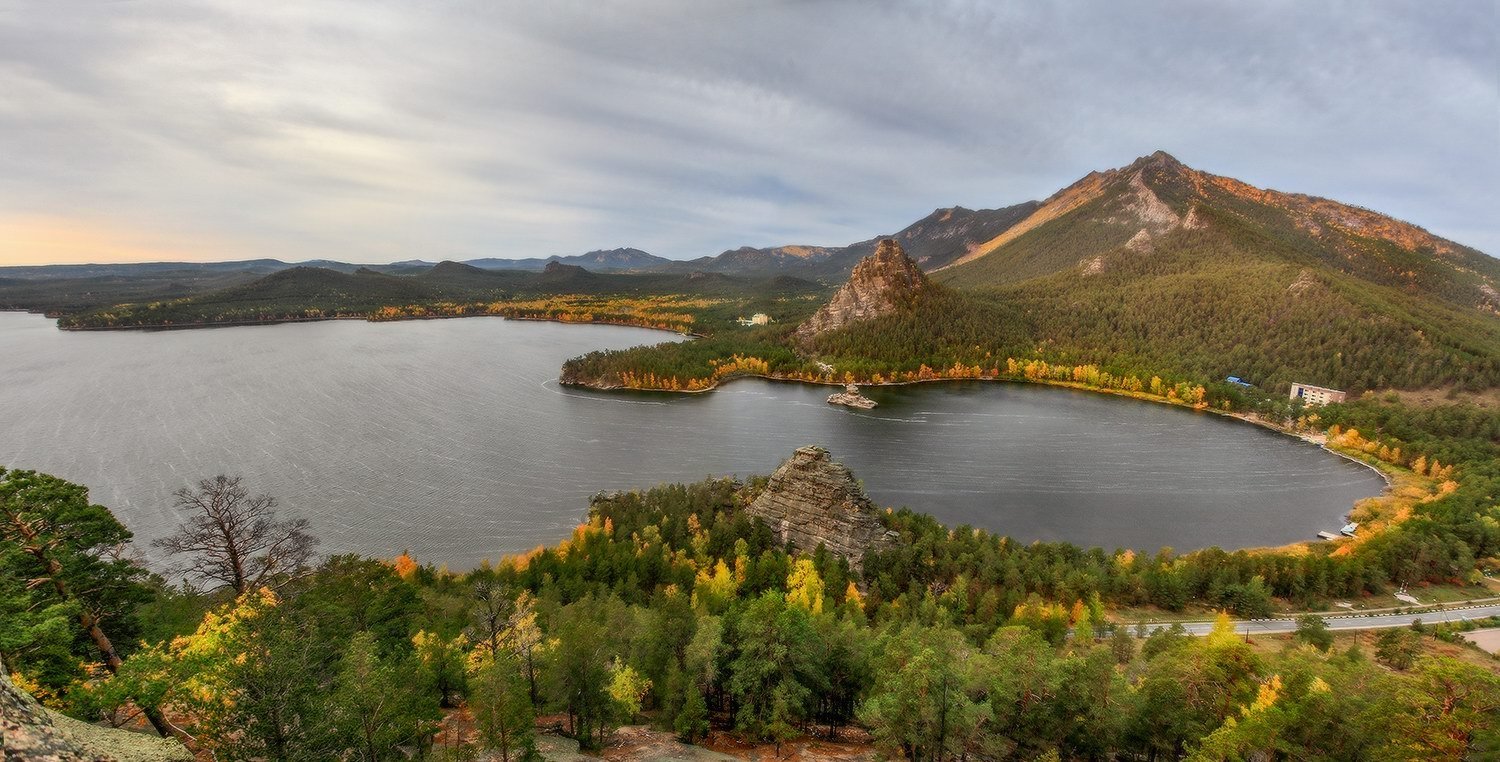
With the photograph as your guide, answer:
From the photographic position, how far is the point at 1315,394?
122688mm

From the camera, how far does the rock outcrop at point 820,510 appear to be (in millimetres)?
57688

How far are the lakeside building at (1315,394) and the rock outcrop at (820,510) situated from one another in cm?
11693

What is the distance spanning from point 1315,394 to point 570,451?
479 feet

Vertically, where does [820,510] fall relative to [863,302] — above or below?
below

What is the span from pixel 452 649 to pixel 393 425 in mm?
84020

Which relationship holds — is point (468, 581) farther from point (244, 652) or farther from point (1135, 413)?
point (1135, 413)

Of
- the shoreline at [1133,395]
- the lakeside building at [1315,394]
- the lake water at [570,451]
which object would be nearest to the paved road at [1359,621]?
the shoreline at [1133,395]

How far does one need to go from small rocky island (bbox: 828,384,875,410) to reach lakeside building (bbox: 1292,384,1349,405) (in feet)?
291

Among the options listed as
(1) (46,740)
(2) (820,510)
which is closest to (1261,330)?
(2) (820,510)

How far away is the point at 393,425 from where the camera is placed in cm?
9725

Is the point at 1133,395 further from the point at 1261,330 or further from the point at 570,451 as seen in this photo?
the point at 570,451

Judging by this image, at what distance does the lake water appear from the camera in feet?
219

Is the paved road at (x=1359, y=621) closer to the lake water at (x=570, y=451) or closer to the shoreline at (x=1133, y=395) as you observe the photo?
the shoreline at (x=1133, y=395)

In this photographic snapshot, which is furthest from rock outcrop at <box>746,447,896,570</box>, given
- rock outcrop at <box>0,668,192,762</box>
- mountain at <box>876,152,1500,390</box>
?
mountain at <box>876,152,1500,390</box>
